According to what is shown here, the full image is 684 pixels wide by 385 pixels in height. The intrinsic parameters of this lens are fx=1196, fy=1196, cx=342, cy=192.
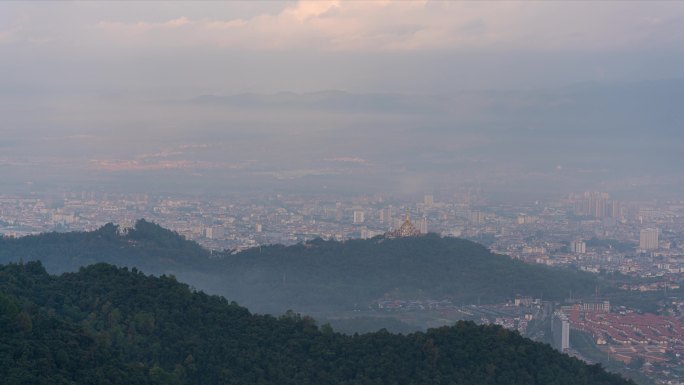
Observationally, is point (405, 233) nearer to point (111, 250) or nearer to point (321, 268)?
point (321, 268)

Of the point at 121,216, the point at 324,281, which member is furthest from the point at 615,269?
the point at 121,216

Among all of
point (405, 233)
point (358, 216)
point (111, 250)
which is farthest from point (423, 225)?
point (111, 250)

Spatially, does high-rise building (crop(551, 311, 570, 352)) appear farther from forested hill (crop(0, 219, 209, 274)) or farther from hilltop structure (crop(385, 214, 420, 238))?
forested hill (crop(0, 219, 209, 274))

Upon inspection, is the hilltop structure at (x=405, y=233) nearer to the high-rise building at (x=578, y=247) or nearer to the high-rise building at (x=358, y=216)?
the high-rise building at (x=578, y=247)

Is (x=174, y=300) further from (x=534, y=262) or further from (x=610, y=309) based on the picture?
(x=534, y=262)

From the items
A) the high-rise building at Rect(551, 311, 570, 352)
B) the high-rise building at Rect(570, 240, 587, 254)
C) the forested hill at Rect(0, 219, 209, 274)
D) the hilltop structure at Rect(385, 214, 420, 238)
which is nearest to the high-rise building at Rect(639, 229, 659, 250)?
the high-rise building at Rect(570, 240, 587, 254)

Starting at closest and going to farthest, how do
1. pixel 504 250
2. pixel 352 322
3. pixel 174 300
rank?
pixel 174 300 < pixel 352 322 < pixel 504 250

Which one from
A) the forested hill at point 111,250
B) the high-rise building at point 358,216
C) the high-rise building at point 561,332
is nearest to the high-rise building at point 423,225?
the high-rise building at point 358,216
